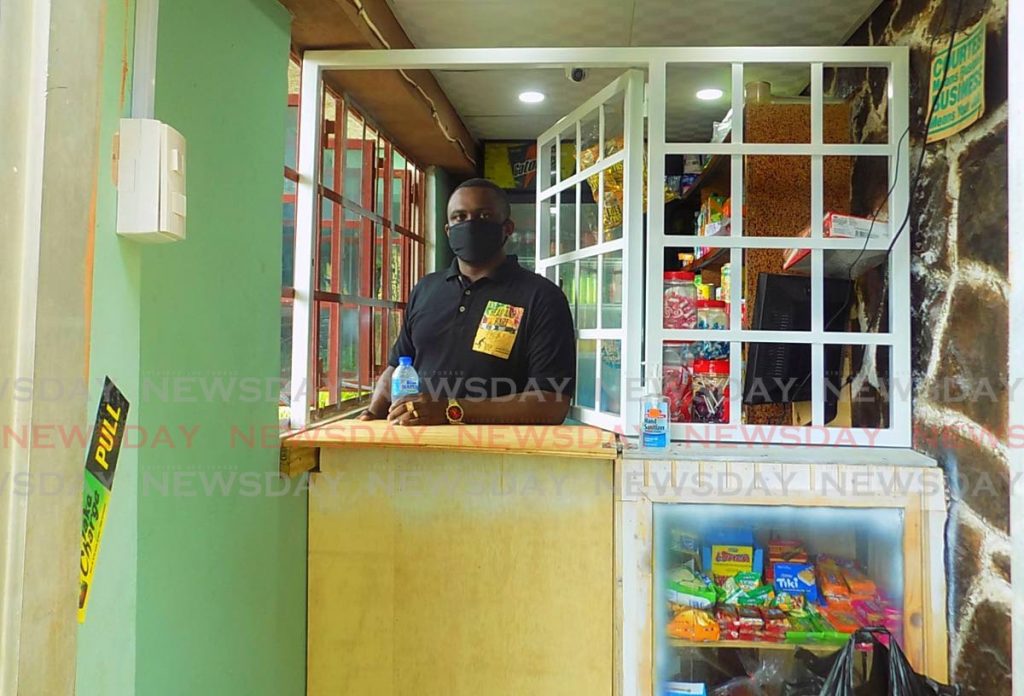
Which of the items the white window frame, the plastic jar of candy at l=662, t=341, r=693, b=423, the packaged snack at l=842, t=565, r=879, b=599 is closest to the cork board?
the white window frame

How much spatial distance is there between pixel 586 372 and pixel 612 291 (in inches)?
12.2

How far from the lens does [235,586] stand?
1.33 m

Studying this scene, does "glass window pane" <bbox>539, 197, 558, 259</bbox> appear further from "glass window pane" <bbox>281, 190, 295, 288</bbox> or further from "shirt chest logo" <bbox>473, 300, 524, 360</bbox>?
"glass window pane" <bbox>281, 190, 295, 288</bbox>

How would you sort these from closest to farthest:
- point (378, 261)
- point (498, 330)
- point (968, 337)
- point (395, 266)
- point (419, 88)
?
point (968, 337)
point (498, 330)
point (419, 88)
point (378, 261)
point (395, 266)

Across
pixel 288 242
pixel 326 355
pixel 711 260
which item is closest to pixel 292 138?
pixel 288 242

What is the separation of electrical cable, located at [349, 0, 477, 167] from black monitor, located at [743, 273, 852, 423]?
52.2 inches

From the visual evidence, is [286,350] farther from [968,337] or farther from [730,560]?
[968,337]

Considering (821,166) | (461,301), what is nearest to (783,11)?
(821,166)

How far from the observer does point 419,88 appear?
7.25 ft

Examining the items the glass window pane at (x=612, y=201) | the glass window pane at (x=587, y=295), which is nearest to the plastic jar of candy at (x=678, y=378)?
the glass window pane at (x=587, y=295)

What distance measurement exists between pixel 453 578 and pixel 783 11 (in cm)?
201

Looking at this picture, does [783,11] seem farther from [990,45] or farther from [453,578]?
[453,578]

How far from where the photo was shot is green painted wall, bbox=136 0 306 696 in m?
1.05

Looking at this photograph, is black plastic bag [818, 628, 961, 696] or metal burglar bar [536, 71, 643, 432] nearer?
black plastic bag [818, 628, 961, 696]
